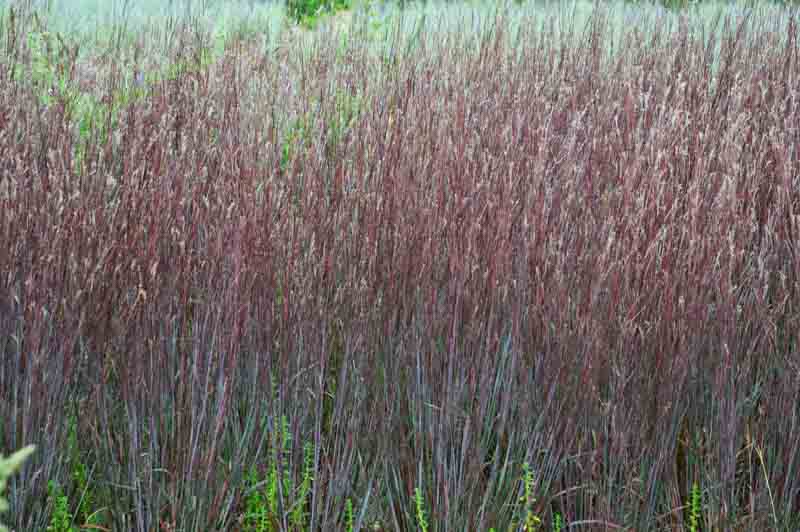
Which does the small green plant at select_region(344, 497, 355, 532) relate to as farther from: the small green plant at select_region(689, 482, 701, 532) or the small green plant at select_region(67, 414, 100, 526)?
the small green plant at select_region(689, 482, 701, 532)

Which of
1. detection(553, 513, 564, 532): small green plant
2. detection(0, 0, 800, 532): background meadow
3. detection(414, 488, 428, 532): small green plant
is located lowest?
detection(553, 513, 564, 532): small green plant

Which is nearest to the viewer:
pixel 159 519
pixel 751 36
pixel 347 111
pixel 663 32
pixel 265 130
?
pixel 159 519

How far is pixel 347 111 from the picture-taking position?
11.7 ft

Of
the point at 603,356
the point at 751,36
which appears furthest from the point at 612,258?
the point at 751,36

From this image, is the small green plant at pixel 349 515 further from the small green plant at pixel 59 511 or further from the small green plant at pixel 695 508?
the small green plant at pixel 695 508

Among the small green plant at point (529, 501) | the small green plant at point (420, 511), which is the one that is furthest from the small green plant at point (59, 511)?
the small green plant at point (529, 501)

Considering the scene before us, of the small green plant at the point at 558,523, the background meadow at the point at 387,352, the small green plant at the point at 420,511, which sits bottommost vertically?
the small green plant at the point at 558,523

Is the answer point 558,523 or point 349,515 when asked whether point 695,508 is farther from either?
point 349,515

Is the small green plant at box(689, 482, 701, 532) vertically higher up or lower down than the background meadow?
lower down

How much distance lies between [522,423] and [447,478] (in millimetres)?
263

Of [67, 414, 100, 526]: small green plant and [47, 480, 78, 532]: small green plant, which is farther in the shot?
[67, 414, 100, 526]: small green plant

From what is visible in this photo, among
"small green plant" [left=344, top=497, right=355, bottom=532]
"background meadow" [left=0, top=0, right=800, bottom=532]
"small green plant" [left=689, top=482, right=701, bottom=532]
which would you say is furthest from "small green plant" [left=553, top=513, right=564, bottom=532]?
"small green plant" [left=344, top=497, right=355, bottom=532]

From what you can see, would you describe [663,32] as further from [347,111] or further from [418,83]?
[347,111]

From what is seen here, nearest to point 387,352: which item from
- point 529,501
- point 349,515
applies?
point 349,515
